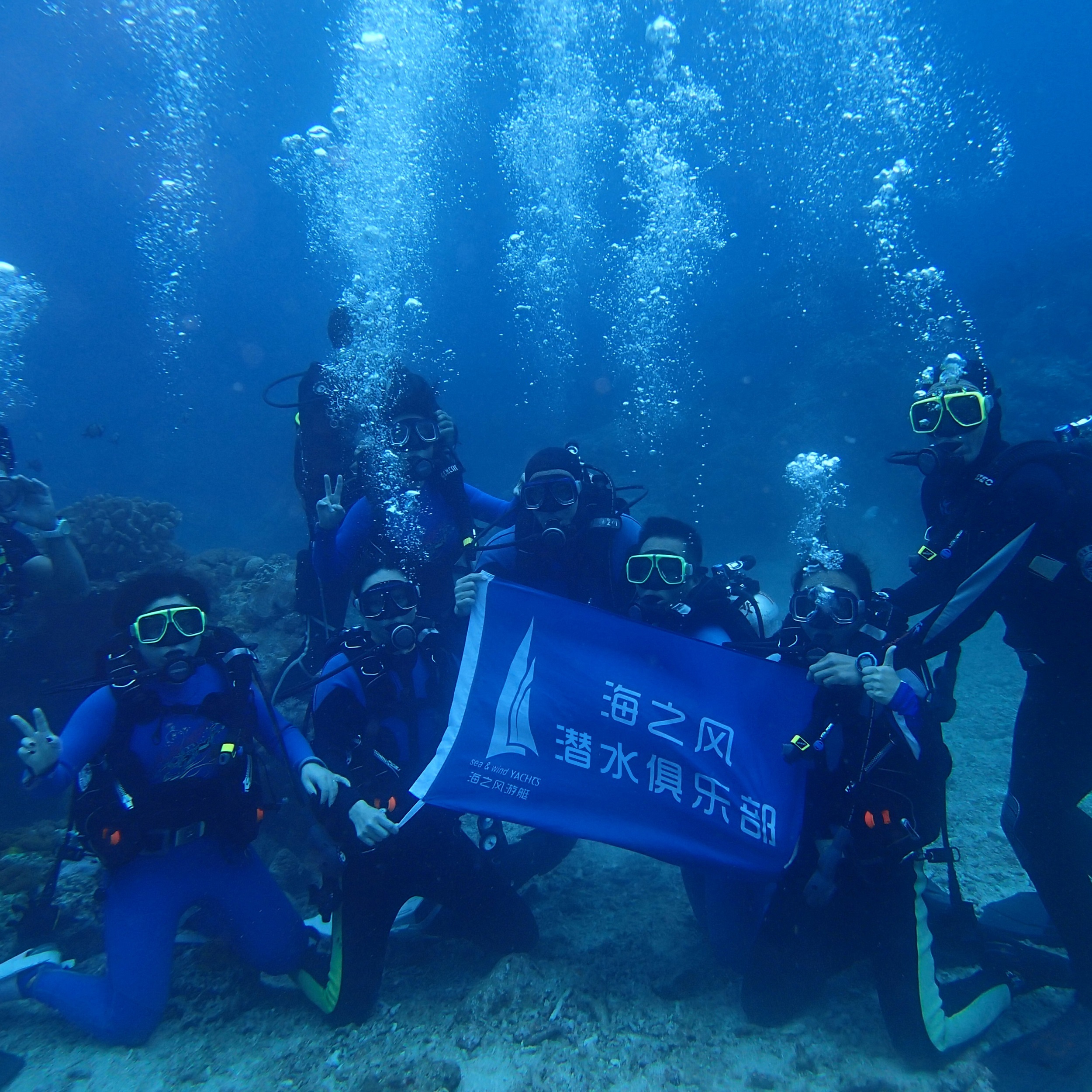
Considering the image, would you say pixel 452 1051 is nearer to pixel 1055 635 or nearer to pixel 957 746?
pixel 1055 635

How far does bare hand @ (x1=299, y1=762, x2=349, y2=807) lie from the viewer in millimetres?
3432

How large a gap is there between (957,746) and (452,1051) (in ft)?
21.9

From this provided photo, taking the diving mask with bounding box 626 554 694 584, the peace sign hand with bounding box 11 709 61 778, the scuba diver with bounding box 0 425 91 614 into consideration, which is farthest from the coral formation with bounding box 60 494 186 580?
the diving mask with bounding box 626 554 694 584

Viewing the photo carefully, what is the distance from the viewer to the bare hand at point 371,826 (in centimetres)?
326

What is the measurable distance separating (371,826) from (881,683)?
9.56ft

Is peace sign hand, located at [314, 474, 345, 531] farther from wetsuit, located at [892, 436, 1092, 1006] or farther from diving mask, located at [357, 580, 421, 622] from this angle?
wetsuit, located at [892, 436, 1092, 1006]

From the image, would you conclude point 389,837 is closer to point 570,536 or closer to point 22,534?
point 570,536

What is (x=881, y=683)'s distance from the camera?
313 centimetres

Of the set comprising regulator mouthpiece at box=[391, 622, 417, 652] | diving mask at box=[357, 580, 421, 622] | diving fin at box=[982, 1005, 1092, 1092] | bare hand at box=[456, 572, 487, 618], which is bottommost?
diving fin at box=[982, 1005, 1092, 1092]

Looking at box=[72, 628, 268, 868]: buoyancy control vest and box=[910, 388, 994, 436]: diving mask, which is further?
box=[910, 388, 994, 436]: diving mask

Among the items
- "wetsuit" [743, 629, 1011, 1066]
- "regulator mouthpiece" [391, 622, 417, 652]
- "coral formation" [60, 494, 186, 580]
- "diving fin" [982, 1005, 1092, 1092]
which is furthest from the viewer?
"coral formation" [60, 494, 186, 580]

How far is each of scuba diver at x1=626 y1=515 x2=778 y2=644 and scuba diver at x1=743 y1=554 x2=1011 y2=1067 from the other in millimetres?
789

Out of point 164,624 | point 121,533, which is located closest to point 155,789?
point 164,624

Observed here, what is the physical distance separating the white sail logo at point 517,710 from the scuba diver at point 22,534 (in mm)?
4292
